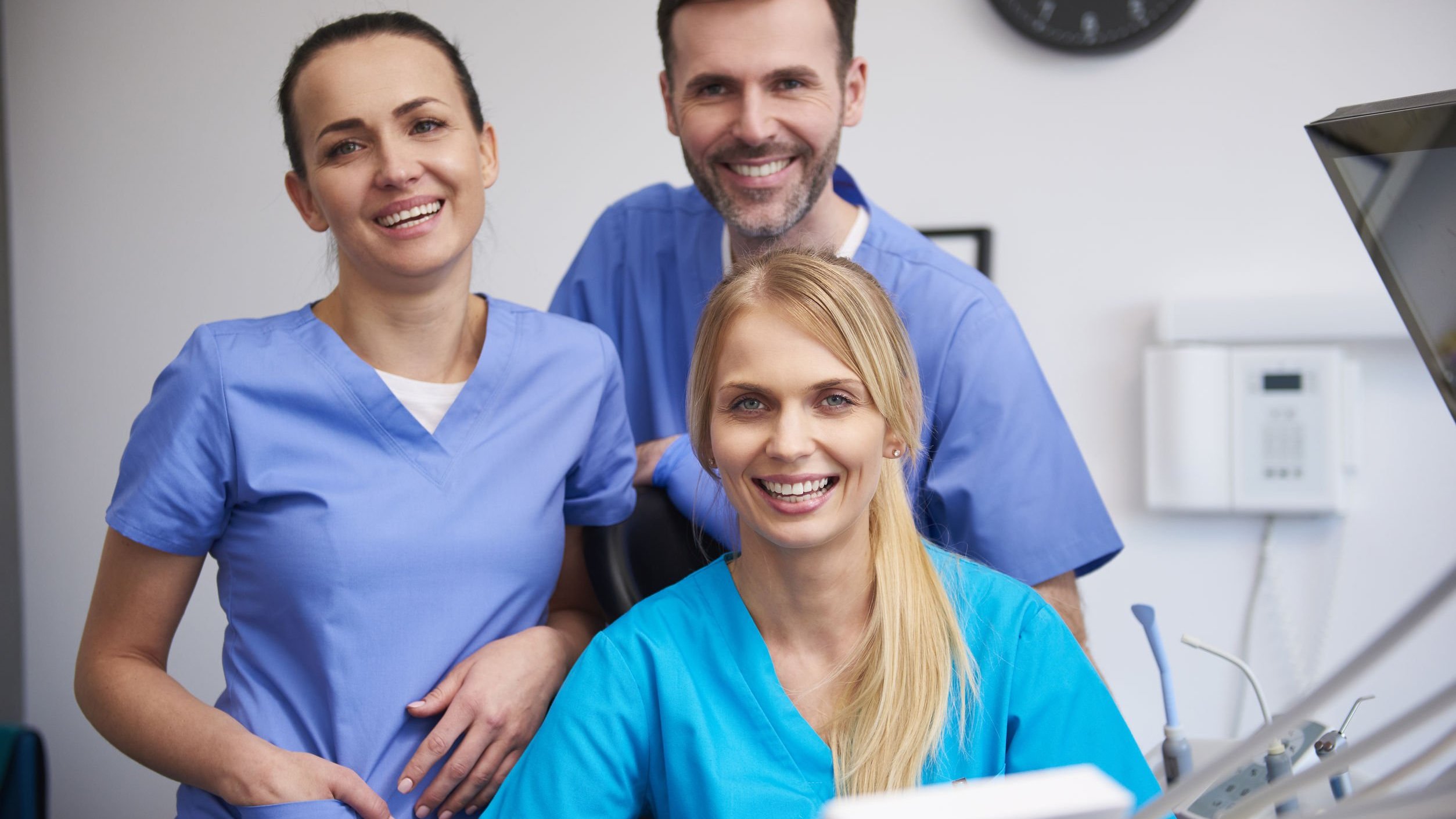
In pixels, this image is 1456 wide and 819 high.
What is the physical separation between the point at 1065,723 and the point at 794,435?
34cm

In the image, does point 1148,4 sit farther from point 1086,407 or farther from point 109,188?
point 109,188

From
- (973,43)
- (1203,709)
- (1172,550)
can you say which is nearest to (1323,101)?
(973,43)

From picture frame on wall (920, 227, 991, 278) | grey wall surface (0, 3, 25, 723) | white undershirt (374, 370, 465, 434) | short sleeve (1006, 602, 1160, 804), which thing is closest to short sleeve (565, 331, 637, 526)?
white undershirt (374, 370, 465, 434)

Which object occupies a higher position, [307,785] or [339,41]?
[339,41]

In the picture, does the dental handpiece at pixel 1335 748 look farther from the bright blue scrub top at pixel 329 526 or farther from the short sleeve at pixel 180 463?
the short sleeve at pixel 180 463

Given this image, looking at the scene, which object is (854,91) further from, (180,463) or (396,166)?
(180,463)

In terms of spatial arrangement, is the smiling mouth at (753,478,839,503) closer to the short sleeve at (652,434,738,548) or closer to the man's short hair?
the short sleeve at (652,434,738,548)

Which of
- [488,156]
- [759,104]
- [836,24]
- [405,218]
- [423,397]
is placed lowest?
[423,397]

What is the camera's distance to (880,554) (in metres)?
1.09

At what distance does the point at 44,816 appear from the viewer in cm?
145

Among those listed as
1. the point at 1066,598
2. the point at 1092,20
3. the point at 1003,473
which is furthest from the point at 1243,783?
the point at 1092,20

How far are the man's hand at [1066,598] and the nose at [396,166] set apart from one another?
0.82 meters

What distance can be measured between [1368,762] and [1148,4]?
4.08 feet

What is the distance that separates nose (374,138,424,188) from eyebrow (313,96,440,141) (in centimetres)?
3
